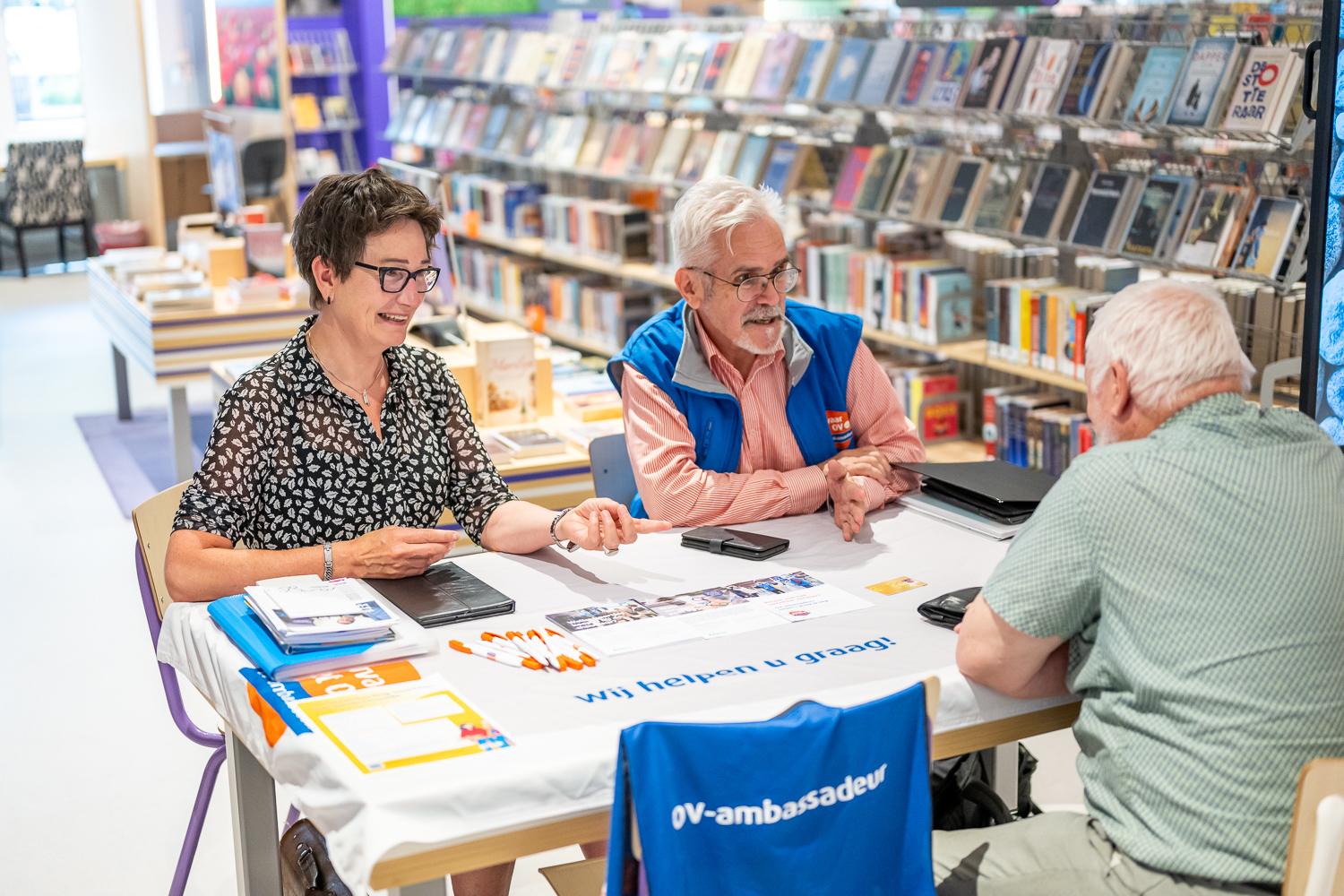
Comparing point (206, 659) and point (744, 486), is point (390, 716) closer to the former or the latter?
point (206, 659)

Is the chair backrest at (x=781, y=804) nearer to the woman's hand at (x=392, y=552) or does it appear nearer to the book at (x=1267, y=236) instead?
the woman's hand at (x=392, y=552)

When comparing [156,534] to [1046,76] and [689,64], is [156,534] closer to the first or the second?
[1046,76]

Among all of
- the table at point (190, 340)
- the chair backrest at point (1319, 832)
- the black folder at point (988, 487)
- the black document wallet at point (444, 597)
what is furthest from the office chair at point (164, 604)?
the table at point (190, 340)

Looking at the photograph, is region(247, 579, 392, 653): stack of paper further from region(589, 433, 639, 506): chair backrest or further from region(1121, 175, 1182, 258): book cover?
region(1121, 175, 1182, 258): book cover

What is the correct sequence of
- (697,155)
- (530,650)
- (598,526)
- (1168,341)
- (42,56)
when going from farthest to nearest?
(42,56)
(697,155)
(598,526)
(530,650)
(1168,341)

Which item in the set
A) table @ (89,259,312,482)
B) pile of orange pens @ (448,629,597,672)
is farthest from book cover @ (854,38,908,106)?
pile of orange pens @ (448,629,597,672)

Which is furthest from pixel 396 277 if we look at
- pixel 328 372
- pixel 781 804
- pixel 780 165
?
pixel 780 165

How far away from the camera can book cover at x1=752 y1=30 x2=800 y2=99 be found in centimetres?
582

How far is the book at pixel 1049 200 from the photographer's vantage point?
4586mm

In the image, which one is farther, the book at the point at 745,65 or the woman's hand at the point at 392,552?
the book at the point at 745,65

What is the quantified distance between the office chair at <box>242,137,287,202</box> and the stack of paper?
8119 mm

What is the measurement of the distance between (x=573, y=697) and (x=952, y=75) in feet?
12.2

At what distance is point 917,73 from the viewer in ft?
16.8

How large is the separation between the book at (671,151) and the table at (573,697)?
14.0ft
